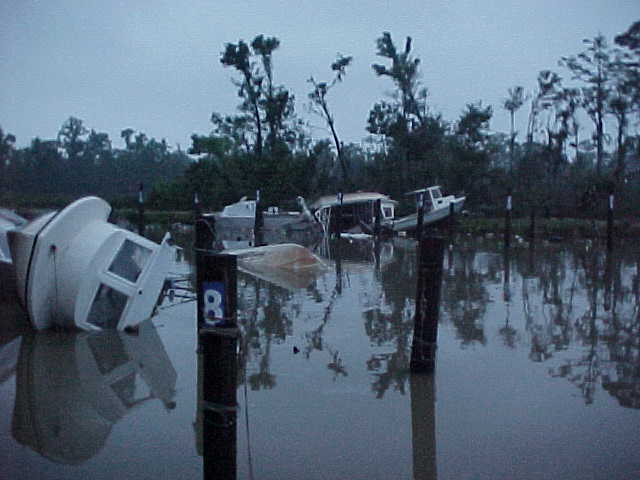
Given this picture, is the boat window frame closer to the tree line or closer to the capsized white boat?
the capsized white boat

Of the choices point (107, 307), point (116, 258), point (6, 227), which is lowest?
point (107, 307)

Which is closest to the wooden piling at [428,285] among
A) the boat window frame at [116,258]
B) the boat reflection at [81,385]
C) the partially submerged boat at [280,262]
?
the boat reflection at [81,385]

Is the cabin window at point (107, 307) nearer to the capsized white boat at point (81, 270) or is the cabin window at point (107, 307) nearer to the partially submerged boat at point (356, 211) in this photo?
the capsized white boat at point (81, 270)

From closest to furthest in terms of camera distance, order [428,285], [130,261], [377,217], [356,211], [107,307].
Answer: [428,285], [107,307], [130,261], [377,217], [356,211]

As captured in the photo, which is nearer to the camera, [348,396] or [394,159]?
[348,396]

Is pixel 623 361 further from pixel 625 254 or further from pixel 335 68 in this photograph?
pixel 335 68

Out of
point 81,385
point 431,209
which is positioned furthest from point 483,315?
point 431,209

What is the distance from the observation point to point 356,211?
37344 millimetres

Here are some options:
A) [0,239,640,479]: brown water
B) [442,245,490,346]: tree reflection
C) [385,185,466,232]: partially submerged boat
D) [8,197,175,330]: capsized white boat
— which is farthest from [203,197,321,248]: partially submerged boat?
[8,197,175,330]: capsized white boat

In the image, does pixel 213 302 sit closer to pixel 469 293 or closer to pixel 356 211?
pixel 469 293

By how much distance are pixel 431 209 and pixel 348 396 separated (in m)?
27.2

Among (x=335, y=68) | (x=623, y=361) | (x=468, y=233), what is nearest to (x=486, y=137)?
(x=468, y=233)

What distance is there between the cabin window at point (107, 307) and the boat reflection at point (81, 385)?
7.1 inches

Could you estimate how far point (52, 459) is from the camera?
604 cm
